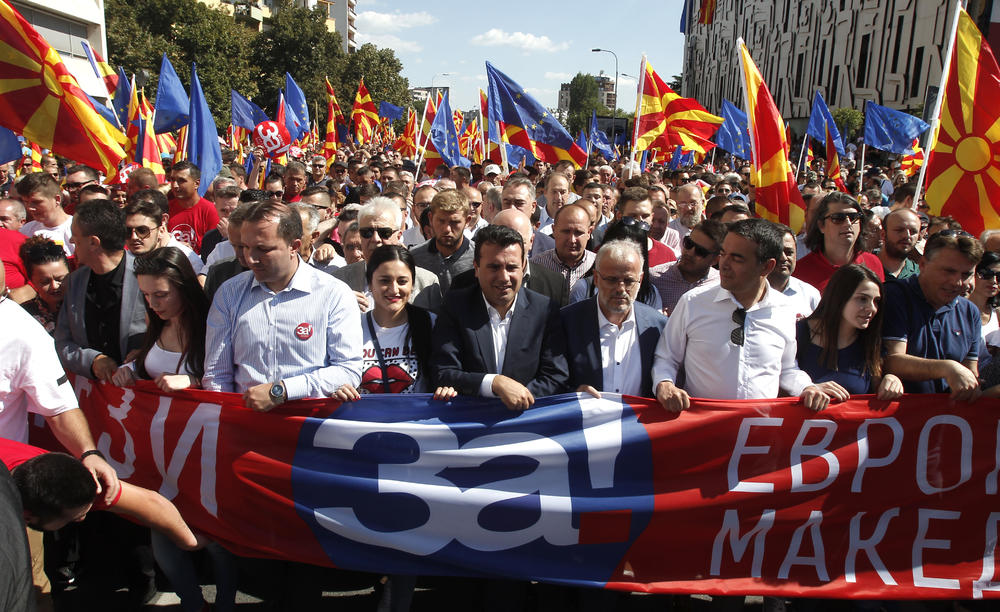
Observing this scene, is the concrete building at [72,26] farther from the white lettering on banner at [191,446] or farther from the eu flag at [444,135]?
the white lettering on banner at [191,446]

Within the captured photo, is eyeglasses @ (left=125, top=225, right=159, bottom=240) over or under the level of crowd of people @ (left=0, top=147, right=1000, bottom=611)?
over

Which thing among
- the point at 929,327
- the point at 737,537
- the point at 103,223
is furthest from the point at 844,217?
the point at 103,223

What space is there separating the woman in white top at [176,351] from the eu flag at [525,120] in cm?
640

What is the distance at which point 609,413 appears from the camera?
3236 mm

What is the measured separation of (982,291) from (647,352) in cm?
235

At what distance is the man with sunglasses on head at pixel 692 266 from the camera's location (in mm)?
4387

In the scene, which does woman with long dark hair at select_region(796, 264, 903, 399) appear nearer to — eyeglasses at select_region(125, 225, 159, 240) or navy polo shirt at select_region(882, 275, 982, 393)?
navy polo shirt at select_region(882, 275, 982, 393)

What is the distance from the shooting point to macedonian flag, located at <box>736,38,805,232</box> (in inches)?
219

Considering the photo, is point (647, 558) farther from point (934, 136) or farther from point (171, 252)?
point (934, 136)

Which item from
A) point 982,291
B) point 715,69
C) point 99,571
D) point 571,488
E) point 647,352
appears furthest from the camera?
point 715,69

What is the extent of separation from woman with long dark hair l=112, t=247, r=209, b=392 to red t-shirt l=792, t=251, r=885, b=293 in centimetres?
383

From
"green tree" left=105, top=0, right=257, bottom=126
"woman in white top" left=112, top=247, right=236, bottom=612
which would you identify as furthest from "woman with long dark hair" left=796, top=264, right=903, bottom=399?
"green tree" left=105, top=0, right=257, bottom=126

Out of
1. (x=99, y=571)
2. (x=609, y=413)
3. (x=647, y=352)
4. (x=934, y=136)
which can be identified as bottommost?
(x=99, y=571)

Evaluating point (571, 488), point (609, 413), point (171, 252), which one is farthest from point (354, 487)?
point (171, 252)
